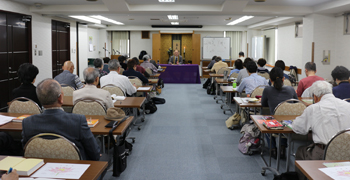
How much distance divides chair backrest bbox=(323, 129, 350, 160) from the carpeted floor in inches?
47.5

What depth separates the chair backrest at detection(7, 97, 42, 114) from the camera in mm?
3387

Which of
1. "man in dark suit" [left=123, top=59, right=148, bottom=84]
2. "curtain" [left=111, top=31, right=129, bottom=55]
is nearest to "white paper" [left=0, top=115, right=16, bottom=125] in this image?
"man in dark suit" [left=123, top=59, right=148, bottom=84]

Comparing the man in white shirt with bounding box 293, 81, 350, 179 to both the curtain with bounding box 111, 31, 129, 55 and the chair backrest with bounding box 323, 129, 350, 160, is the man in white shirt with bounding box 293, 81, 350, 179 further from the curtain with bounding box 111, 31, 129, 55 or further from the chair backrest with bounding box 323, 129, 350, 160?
the curtain with bounding box 111, 31, 129, 55

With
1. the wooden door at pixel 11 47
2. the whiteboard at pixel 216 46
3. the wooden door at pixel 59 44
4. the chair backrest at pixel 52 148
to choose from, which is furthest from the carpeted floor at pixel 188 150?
the whiteboard at pixel 216 46

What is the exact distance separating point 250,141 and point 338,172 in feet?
7.73

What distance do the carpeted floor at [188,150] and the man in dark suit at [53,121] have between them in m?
1.46

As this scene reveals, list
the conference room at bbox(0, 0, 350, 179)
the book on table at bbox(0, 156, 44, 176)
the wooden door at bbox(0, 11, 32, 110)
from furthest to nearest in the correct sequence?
the wooden door at bbox(0, 11, 32, 110) → the conference room at bbox(0, 0, 350, 179) → the book on table at bbox(0, 156, 44, 176)

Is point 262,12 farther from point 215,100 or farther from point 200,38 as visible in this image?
point 200,38

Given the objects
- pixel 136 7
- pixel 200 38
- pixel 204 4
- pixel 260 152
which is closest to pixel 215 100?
pixel 204 4

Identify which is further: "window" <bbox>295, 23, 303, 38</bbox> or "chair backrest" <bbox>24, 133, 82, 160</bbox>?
"window" <bbox>295, 23, 303, 38</bbox>

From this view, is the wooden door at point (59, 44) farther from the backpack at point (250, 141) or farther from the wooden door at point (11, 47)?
the backpack at point (250, 141)

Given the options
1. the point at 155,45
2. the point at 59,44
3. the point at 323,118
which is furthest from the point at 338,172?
the point at 155,45

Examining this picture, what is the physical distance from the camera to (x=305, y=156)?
2.77 metres

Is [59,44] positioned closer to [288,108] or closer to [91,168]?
[288,108]
